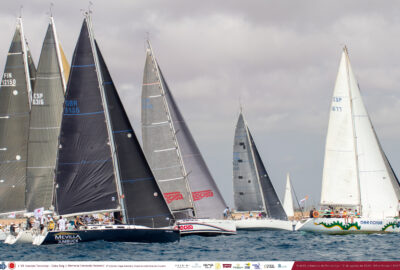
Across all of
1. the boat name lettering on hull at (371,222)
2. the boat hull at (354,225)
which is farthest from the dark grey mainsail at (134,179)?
the boat name lettering on hull at (371,222)

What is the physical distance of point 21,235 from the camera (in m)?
41.8

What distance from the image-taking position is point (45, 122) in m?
45.8

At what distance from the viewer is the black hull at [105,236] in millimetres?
33312

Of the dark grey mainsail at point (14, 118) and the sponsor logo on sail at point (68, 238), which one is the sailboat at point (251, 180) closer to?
the dark grey mainsail at point (14, 118)

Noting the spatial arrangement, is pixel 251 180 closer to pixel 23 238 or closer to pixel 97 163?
pixel 23 238

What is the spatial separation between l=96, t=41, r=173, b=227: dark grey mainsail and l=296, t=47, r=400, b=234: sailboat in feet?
45.9

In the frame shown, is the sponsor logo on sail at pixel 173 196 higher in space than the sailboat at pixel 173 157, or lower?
lower

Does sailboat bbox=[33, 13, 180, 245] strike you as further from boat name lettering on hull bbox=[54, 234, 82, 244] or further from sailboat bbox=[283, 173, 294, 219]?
sailboat bbox=[283, 173, 294, 219]

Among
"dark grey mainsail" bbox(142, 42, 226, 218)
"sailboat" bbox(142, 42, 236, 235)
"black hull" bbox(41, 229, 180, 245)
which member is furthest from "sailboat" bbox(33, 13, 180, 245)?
"dark grey mainsail" bbox(142, 42, 226, 218)

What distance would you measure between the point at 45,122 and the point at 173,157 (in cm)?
892

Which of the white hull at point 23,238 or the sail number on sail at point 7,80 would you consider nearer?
the white hull at point 23,238

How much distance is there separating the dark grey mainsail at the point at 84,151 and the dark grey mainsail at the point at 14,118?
606 inches

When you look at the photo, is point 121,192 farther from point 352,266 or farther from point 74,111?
point 352,266

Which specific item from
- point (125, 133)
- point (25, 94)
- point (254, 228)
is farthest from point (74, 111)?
point (254, 228)
